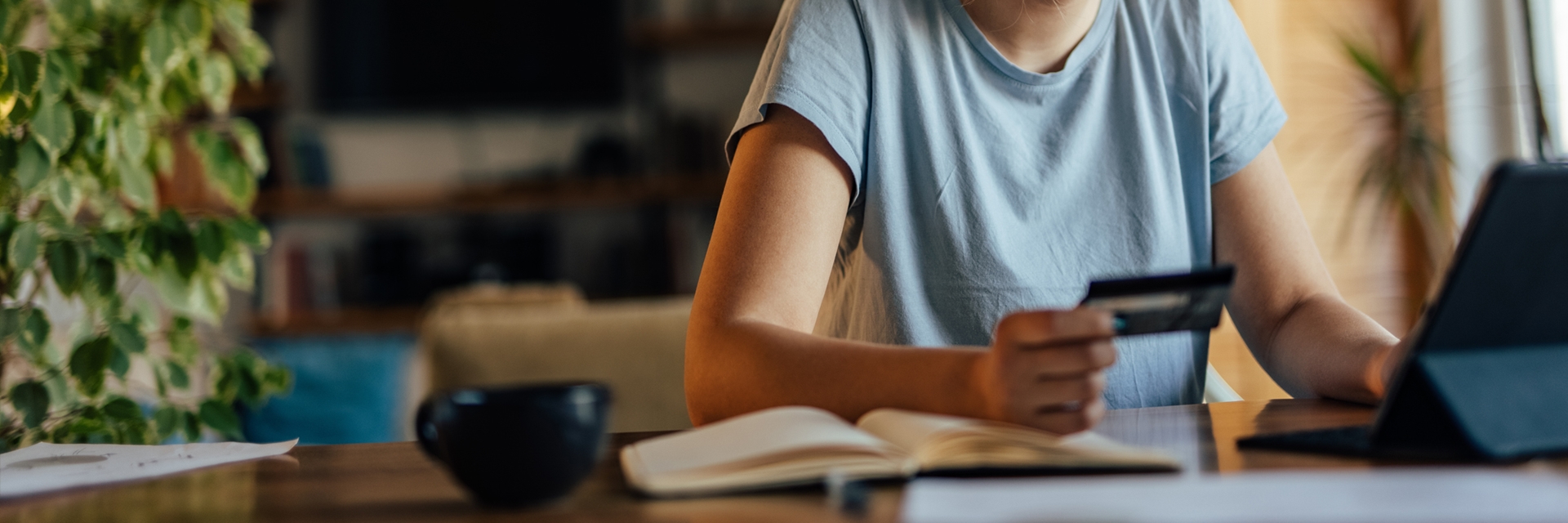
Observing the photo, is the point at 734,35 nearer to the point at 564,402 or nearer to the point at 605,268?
the point at 605,268

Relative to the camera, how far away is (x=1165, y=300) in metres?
0.57

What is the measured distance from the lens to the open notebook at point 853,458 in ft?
1.69

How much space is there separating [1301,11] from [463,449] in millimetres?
3293

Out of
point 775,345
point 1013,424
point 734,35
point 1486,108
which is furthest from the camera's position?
point 734,35

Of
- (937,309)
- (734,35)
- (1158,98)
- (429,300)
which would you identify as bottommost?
(429,300)

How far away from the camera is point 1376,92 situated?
2840 mm

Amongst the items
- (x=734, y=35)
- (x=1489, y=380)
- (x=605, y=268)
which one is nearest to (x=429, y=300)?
(x=605, y=268)

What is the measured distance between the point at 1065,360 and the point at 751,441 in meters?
0.17

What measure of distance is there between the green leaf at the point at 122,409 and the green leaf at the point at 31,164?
25cm

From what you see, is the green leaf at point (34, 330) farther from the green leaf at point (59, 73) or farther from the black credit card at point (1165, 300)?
the black credit card at point (1165, 300)

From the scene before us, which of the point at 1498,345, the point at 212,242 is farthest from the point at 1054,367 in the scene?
Answer: the point at 212,242

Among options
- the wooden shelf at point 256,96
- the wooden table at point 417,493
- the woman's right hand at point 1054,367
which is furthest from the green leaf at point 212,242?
the wooden shelf at point 256,96

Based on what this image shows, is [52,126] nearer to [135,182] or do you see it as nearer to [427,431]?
[135,182]

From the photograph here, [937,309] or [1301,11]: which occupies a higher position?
[1301,11]
